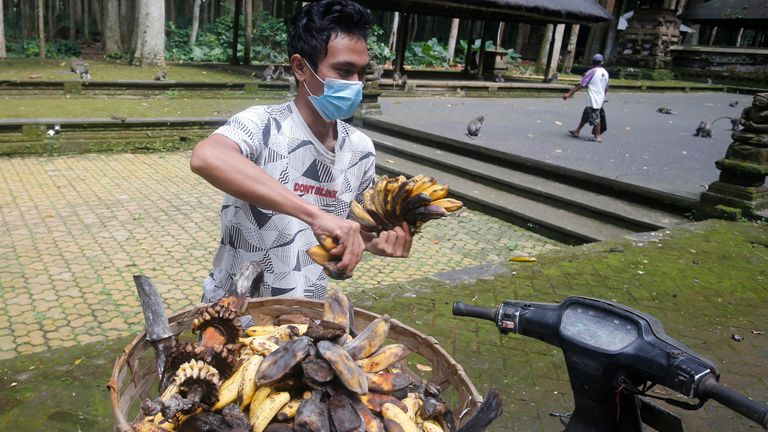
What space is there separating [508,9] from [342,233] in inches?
635

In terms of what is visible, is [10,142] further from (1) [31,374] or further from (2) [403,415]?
(2) [403,415]

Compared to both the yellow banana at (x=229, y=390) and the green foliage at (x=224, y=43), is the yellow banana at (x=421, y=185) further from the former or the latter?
the green foliage at (x=224, y=43)

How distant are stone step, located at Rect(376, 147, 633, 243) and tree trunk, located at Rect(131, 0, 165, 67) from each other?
9948 mm

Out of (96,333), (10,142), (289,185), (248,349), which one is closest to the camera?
(248,349)

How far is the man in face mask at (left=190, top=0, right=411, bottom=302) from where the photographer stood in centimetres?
209

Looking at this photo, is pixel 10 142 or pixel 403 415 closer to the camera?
pixel 403 415

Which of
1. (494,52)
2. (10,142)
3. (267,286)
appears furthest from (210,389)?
(494,52)

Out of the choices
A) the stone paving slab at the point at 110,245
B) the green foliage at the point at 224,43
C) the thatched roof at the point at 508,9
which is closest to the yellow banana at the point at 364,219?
the stone paving slab at the point at 110,245

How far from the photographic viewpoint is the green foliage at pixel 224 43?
830 inches

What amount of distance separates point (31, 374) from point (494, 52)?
65.7 feet

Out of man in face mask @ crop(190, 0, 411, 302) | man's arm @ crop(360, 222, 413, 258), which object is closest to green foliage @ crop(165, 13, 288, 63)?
man in face mask @ crop(190, 0, 411, 302)

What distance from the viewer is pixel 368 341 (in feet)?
5.34

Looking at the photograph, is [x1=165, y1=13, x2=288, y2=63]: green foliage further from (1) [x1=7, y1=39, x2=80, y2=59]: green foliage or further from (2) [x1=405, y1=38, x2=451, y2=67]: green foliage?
(2) [x1=405, y1=38, x2=451, y2=67]: green foliage

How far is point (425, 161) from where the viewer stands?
31.0 feet
